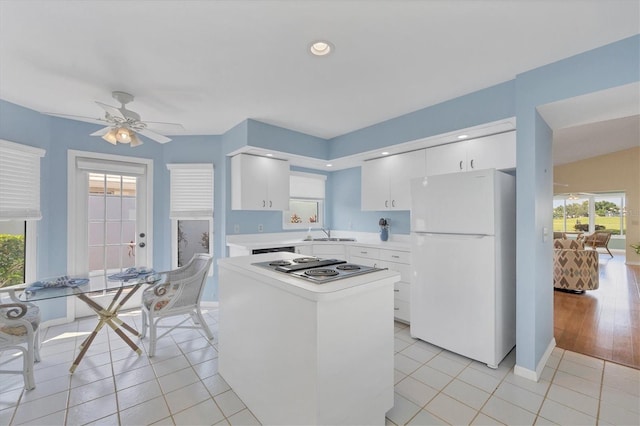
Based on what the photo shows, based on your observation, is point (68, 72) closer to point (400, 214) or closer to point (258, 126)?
point (258, 126)

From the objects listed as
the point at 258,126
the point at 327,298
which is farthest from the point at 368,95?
the point at 327,298

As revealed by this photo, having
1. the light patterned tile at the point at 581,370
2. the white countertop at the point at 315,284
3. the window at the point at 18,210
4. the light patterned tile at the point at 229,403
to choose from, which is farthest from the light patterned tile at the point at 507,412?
the window at the point at 18,210

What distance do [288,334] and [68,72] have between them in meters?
2.80

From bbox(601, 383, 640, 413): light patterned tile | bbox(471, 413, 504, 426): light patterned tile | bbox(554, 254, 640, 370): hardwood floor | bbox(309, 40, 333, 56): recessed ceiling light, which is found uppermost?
bbox(309, 40, 333, 56): recessed ceiling light

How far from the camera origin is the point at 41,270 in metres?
3.26

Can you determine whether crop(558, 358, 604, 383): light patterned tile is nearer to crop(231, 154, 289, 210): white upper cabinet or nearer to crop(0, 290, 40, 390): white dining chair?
crop(231, 154, 289, 210): white upper cabinet

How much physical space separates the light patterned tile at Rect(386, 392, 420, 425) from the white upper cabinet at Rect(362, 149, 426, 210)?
223 cm

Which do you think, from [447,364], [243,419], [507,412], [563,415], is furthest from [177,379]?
[563,415]

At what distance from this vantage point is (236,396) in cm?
206

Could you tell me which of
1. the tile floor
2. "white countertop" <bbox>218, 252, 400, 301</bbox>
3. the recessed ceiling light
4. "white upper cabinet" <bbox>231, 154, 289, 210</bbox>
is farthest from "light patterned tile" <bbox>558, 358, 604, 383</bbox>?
"white upper cabinet" <bbox>231, 154, 289, 210</bbox>

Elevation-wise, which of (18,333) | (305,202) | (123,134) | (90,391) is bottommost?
(90,391)

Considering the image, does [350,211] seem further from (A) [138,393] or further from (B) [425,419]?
(A) [138,393]

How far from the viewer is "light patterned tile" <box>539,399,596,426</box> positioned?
5.86ft

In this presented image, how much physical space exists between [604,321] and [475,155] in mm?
2760
